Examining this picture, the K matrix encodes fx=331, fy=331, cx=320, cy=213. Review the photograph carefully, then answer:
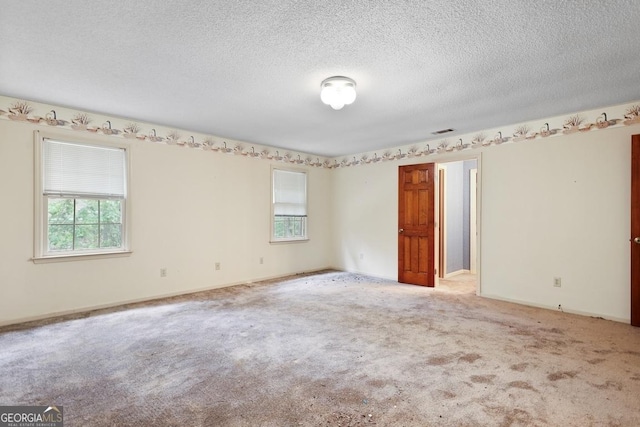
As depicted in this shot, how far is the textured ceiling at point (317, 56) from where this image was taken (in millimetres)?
2004

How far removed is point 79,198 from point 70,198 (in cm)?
9

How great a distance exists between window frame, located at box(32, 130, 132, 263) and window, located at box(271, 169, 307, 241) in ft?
7.77

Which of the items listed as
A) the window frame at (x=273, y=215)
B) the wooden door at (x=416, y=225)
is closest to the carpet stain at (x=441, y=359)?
the wooden door at (x=416, y=225)

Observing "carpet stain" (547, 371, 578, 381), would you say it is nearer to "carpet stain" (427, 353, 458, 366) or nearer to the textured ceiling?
"carpet stain" (427, 353, 458, 366)

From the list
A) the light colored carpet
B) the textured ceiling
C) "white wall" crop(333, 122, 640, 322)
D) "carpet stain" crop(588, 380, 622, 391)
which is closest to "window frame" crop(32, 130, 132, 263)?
the textured ceiling

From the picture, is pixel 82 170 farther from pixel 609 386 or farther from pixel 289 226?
pixel 609 386

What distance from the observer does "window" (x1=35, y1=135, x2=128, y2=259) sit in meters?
3.72

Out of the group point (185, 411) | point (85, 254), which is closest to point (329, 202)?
point (85, 254)

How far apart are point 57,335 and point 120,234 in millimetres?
1460

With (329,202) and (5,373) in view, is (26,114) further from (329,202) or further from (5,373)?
(329,202)

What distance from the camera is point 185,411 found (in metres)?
1.97

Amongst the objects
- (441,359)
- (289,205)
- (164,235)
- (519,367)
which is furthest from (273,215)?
(519,367)

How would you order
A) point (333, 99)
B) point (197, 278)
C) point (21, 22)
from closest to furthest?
point (21, 22), point (333, 99), point (197, 278)

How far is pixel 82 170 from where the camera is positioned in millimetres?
3967
